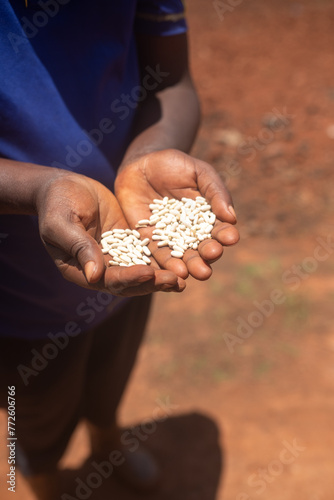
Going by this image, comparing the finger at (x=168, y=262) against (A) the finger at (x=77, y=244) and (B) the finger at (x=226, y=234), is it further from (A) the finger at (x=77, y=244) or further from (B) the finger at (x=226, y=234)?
(A) the finger at (x=77, y=244)

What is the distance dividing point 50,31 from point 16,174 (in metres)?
0.47

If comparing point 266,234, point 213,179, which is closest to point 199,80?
point 266,234

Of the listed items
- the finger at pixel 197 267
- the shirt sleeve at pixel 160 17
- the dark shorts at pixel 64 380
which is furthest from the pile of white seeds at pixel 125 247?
the shirt sleeve at pixel 160 17

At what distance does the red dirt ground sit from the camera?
2.91 metres

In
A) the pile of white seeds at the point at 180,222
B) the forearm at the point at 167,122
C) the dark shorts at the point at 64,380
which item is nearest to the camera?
the pile of white seeds at the point at 180,222

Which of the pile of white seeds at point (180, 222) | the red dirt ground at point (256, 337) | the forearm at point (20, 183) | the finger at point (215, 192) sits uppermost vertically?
the forearm at point (20, 183)

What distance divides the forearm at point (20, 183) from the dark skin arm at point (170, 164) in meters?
0.40

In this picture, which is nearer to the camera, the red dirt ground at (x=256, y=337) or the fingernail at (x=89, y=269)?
the fingernail at (x=89, y=269)

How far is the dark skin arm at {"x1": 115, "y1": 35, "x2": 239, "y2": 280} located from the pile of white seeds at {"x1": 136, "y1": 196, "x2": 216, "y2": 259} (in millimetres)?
30

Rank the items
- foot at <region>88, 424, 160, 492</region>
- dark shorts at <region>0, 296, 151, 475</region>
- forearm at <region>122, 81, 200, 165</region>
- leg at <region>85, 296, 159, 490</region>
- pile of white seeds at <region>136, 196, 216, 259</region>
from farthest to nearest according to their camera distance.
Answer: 1. foot at <region>88, 424, 160, 492</region>
2. leg at <region>85, 296, 159, 490</region>
3. forearm at <region>122, 81, 200, 165</region>
4. dark shorts at <region>0, 296, 151, 475</region>
5. pile of white seeds at <region>136, 196, 216, 259</region>

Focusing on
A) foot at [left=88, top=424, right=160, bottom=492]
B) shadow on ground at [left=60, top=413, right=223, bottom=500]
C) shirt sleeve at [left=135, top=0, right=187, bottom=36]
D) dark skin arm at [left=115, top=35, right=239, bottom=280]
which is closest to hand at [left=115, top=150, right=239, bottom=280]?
dark skin arm at [left=115, top=35, right=239, bottom=280]

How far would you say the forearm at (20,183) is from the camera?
1.62 metres

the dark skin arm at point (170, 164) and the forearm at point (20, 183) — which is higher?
the forearm at point (20, 183)

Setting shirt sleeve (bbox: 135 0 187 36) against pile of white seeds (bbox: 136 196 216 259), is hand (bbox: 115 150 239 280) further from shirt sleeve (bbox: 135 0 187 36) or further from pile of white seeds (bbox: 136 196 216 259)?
shirt sleeve (bbox: 135 0 187 36)
